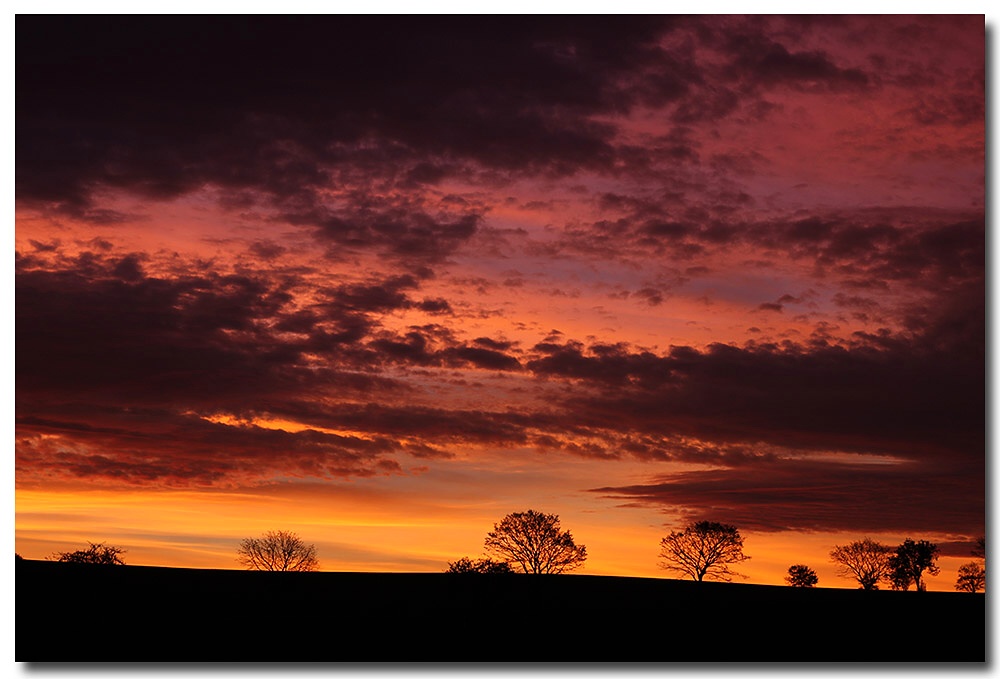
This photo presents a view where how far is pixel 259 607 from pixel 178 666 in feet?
5.97

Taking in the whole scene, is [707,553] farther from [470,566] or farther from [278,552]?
[278,552]

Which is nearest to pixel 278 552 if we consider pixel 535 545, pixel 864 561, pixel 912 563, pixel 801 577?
pixel 535 545

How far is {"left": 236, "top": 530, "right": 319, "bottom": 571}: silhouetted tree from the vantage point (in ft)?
58.6

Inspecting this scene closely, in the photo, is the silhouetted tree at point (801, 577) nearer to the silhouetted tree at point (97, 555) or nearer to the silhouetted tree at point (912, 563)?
the silhouetted tree at point (912, 563)

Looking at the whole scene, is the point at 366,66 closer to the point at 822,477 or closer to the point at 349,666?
the point at 349,666

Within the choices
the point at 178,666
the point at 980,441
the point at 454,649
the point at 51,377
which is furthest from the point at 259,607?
the point at 980,441

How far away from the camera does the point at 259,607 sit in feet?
50.6

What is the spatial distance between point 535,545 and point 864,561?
10383 millimetres

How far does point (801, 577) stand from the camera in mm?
19969

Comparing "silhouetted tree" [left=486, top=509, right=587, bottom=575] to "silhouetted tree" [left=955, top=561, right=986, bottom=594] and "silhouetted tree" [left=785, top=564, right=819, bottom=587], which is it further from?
"silhouetted tree" [left=955, top=561, right=986, bottom=594]

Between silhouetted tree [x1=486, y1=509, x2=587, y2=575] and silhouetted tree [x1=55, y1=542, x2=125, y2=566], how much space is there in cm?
791

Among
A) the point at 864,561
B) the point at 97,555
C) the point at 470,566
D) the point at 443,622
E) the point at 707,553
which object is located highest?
the point at 707,553

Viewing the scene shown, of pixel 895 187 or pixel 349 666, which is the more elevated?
pixel 895 187

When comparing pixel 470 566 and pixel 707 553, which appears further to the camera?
pixel 707 553
